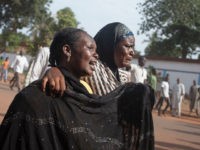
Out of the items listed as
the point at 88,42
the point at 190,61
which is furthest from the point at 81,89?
the point at 190,61

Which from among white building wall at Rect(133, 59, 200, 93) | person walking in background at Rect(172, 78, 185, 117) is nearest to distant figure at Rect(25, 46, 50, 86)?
person walking in background at Rect(172, 78, 185, 117)

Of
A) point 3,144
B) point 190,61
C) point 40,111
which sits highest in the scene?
point 40,111

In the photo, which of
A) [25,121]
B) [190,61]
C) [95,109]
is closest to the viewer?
[25,121]

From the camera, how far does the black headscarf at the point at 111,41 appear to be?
3.37 m

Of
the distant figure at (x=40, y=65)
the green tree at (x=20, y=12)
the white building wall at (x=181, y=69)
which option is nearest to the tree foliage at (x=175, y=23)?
the white building wall at (x=181, y=69)

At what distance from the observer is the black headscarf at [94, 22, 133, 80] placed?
337 centimetres

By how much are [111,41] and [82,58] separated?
76 centimetres

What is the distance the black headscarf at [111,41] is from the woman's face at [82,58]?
66cm

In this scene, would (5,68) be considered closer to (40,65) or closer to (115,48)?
(40,65)

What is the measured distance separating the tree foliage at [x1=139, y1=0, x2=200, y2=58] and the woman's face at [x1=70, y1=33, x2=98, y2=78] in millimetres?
36618

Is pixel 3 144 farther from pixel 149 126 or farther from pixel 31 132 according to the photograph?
pixel 149 126

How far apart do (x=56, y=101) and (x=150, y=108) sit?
0.57m

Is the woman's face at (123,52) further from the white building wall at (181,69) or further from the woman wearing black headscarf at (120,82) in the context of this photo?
the white building wall at (181,69)

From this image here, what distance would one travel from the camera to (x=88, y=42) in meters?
2.71
